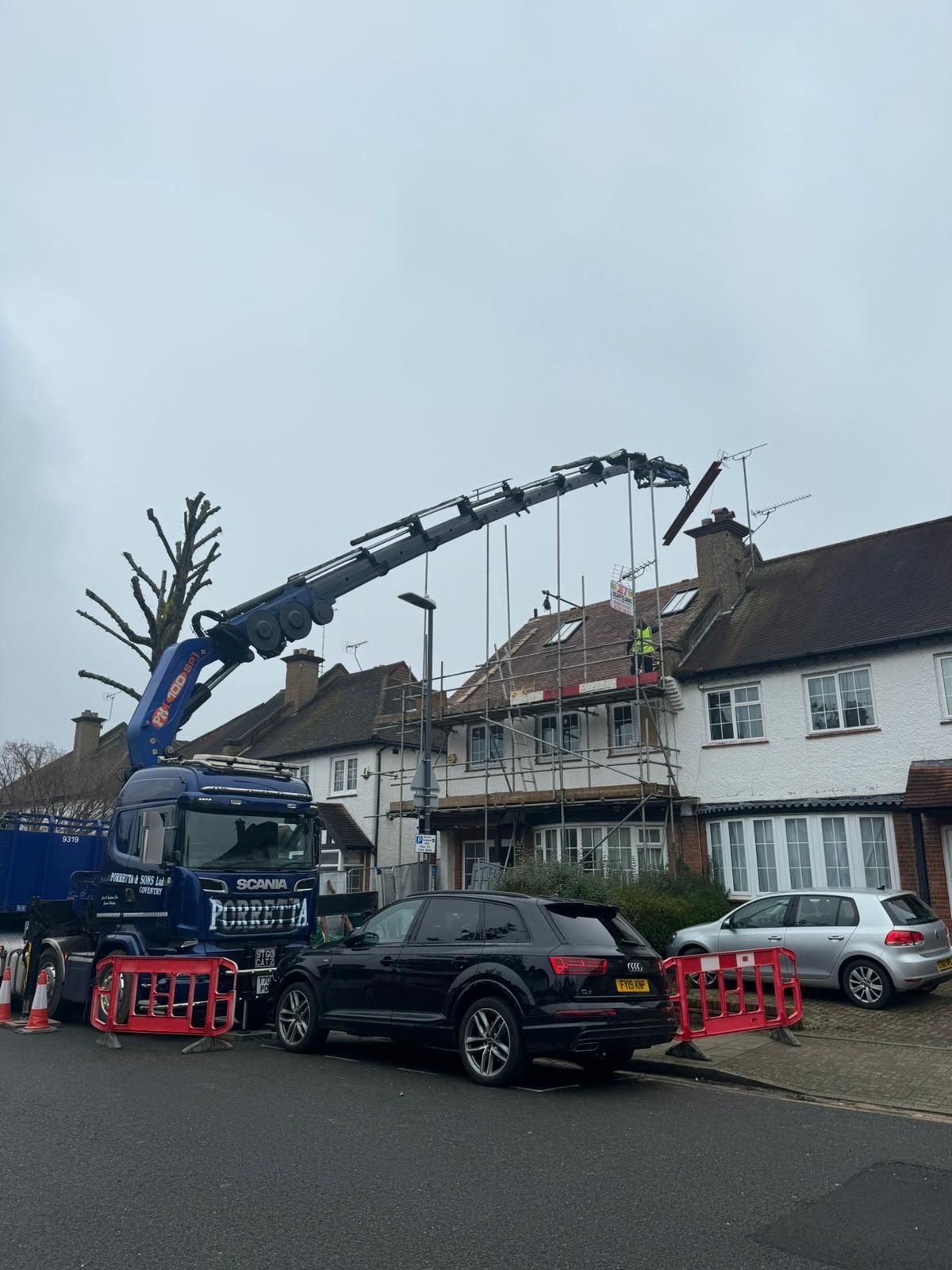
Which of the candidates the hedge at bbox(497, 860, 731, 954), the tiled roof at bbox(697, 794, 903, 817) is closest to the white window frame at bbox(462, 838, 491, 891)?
the hedge at bbox(497, 860, 731, 954)

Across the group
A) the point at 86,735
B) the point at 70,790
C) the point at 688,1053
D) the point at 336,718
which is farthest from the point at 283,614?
the point at 86,735

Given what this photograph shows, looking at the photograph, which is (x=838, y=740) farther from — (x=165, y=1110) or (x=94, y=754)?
(x=94, y=754)

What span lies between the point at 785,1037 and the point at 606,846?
10765 millimetres

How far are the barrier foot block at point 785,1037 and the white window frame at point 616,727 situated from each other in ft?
33.7

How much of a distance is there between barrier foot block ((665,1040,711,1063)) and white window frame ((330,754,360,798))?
19.0 meters

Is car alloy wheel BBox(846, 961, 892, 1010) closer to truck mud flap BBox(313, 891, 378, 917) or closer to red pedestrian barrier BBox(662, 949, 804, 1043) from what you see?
red pedestrian barrier BBox(662, 949, 804, 1043)

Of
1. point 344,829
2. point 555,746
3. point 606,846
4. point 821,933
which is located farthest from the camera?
point 344,829

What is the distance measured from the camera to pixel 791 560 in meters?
23.5

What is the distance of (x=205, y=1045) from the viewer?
10.0 meters

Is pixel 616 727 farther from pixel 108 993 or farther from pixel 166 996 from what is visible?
pixel 108 993

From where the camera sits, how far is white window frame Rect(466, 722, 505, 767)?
75.7 ft

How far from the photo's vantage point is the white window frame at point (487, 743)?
2306 cm

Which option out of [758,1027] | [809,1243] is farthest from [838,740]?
[809,1243]

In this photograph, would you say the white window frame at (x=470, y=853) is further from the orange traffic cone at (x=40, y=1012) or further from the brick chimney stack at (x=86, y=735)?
the brick chimney stack at (x=86, y=735)
